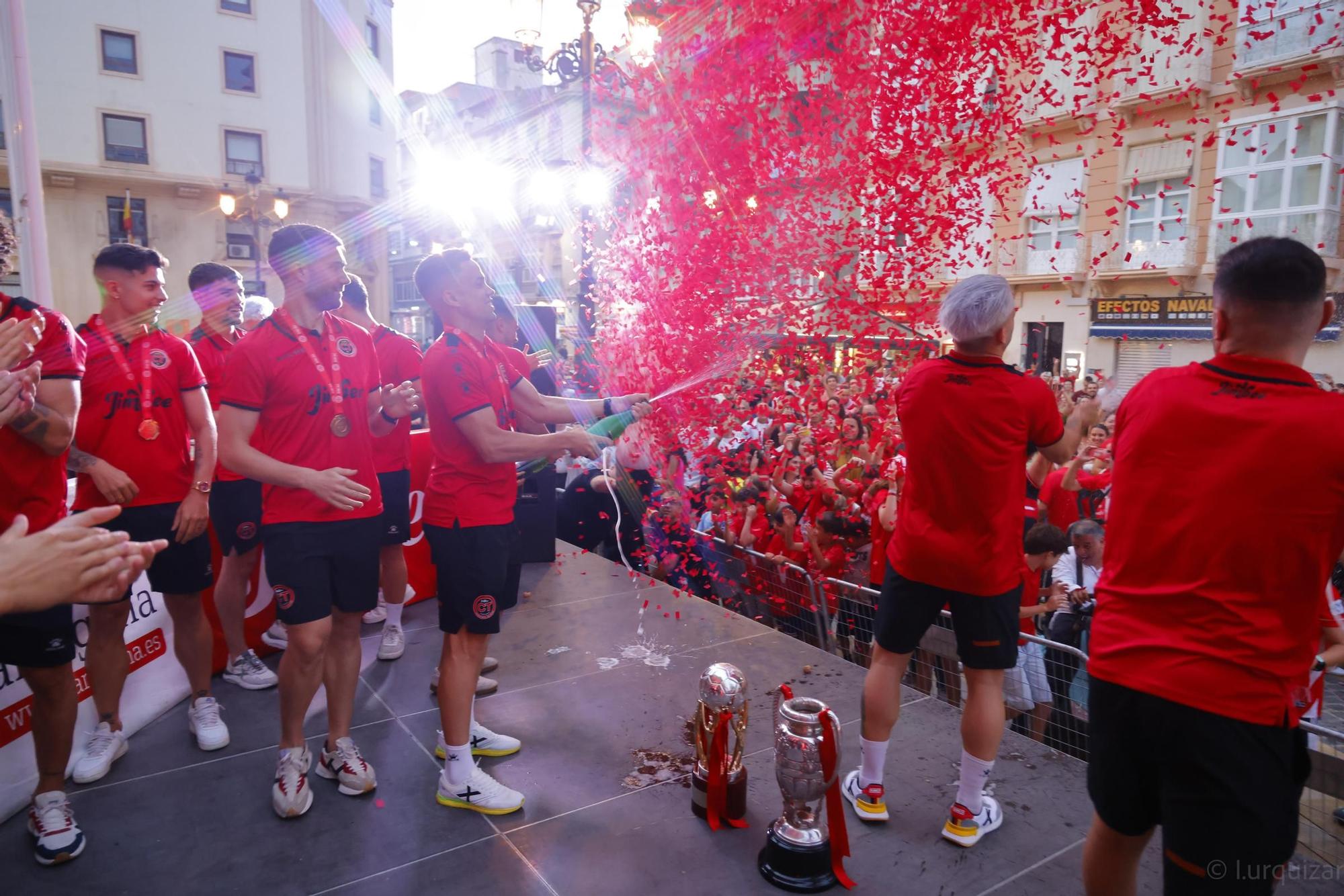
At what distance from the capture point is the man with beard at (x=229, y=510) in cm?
430

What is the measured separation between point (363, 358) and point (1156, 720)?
3023mm

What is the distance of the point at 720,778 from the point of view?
311 cm

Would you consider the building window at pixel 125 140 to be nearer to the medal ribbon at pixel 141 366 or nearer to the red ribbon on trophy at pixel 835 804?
the medal ribbon at pixel 141 366

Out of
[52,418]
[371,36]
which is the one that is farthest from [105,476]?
[371,36]

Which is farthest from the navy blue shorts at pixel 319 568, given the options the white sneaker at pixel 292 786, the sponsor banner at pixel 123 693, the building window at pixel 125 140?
the building window at pixel 125 140

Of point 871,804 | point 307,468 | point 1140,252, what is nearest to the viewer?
point 307,468

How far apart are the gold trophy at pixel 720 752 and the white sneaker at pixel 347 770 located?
4.48 ft

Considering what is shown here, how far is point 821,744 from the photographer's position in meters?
2.76

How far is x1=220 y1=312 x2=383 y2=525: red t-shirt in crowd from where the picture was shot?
2.95 metres

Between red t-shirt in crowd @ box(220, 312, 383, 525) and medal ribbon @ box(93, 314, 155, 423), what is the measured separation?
2.58 feet

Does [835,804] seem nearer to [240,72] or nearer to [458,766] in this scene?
[458,766]

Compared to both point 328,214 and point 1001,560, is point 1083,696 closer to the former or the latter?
point 1001,560

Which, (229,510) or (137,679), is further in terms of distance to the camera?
(229,510)

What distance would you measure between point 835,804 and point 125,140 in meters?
36.5
